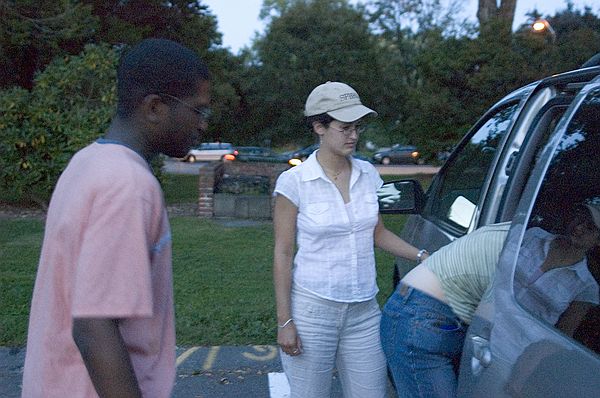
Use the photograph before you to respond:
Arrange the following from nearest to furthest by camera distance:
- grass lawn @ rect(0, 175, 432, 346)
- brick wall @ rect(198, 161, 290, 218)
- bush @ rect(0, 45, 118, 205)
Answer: grass lawn @ rect(0, 175, 432, 346) → bush @ rect(0, 45, 118, 205) → brick wall @ rect(198, 161, 290, 218)

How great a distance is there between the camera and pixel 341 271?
3.41 m

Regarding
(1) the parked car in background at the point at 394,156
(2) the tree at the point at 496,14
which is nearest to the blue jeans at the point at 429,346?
(2) the tree at the point at 496,14

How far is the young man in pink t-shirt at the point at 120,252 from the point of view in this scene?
5.48ft

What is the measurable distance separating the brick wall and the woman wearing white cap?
10699 millimetres

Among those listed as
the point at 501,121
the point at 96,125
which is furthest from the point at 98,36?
the point at 501,121

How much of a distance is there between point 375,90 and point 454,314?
4290cm

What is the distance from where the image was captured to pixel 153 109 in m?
1.88

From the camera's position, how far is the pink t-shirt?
167 centimetres

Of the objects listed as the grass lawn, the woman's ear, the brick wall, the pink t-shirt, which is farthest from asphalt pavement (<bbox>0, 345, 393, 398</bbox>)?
the brick wall

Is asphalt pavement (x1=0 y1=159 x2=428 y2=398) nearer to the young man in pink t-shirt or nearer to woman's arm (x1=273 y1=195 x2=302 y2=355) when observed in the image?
woman's arm (x1=273 y1=195 x2=302 y2=355)

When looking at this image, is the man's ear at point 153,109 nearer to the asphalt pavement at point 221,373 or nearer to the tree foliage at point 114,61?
the tree foliage at point 114,61

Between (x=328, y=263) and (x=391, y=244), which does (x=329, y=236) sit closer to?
(x=328, y=263)

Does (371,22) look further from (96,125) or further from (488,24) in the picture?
(96,125)

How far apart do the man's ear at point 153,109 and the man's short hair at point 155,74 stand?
0.04 feet
